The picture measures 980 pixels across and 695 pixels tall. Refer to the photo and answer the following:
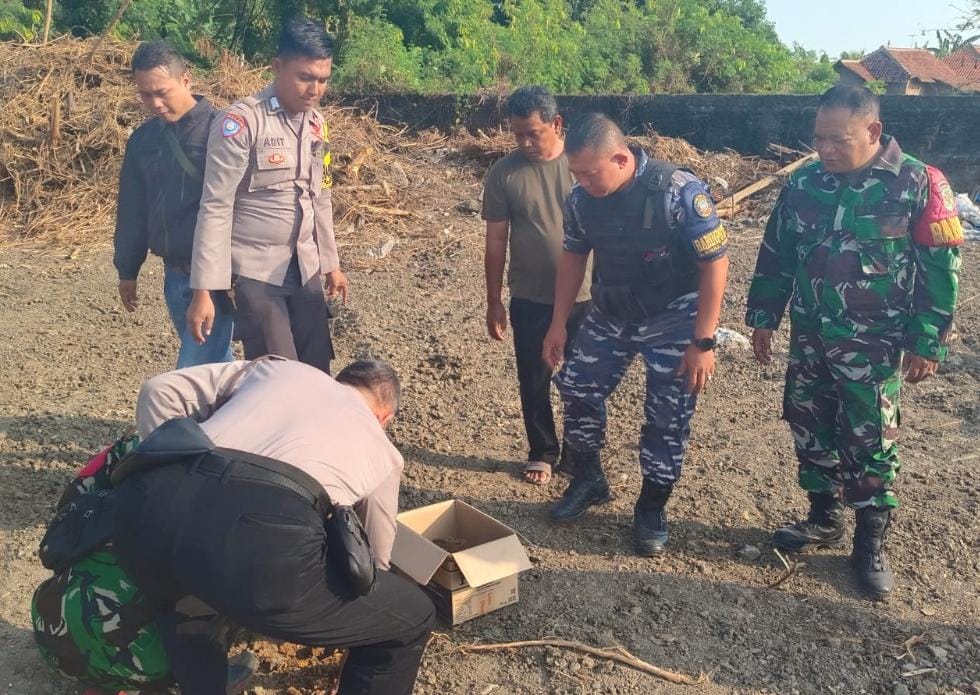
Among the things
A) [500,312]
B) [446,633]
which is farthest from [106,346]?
[446,633]

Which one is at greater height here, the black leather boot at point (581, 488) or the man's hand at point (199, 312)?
the man's hand at point (199, 312)

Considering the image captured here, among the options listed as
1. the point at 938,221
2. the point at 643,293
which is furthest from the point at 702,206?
the point at 938,221

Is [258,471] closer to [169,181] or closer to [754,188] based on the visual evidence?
[169,181]

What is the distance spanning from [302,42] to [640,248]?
4.64ft

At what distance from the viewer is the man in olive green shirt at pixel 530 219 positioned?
354 centimetres

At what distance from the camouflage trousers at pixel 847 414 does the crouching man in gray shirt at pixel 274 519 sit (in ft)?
5.40

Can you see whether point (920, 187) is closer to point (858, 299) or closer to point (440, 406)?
point (858, 299)

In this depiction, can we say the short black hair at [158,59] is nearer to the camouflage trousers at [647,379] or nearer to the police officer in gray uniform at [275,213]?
the police officer in gray uniform at [275,213]

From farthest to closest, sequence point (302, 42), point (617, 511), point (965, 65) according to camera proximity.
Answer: point (965, 65) < point (617, 511) < point (302, 42)

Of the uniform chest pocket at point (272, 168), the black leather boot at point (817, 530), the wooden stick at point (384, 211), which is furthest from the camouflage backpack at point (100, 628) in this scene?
the wooden stick at point (384, 211)

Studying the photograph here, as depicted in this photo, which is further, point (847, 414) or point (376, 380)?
point (847, 414)

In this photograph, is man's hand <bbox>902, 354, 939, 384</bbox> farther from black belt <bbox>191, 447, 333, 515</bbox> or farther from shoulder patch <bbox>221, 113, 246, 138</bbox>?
shoulder patch <bbox>221, 113, 246, 138</bbox>

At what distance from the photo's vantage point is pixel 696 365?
10.4 ft

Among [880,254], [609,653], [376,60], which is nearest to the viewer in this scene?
[609,653]
